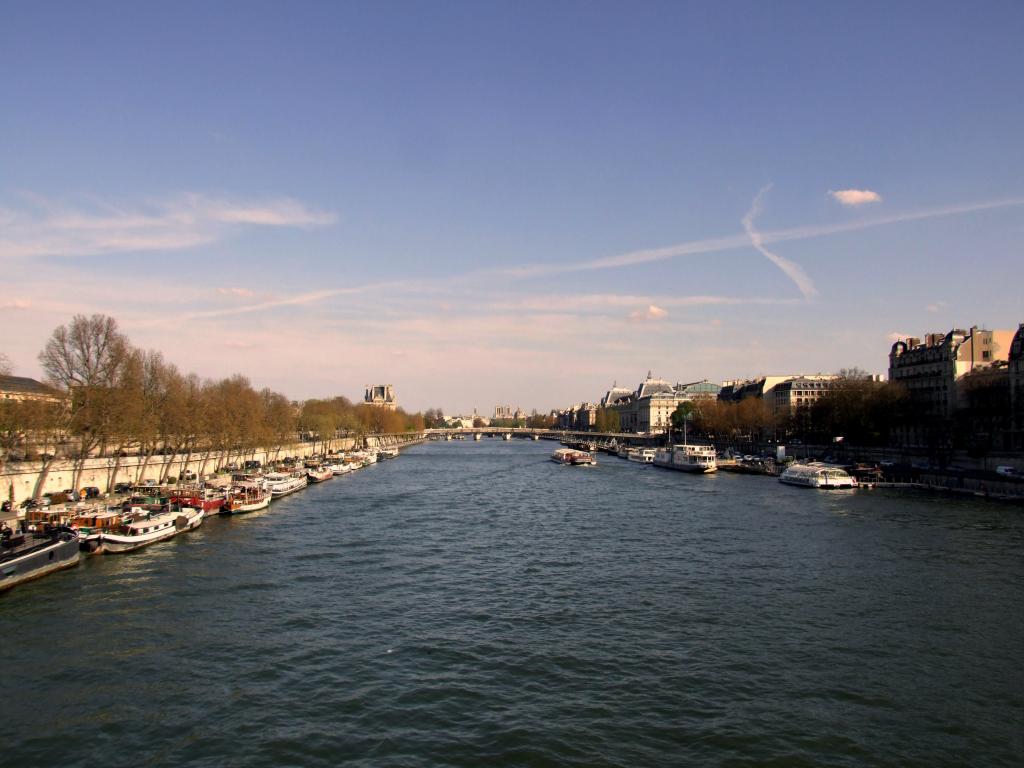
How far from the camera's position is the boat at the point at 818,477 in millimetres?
73812

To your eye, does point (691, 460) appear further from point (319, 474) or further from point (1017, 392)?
point (319, 474)

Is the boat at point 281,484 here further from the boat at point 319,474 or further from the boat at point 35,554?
the boat at point 35,554

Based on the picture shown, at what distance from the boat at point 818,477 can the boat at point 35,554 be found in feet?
205

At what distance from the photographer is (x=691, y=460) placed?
4065 inches

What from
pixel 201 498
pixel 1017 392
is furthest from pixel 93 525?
pixel 1017 392

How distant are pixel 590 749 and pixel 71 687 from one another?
13.5 metres

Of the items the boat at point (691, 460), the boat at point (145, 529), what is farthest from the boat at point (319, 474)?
the boat at point (691, 460)

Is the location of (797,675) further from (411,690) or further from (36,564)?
(36,564)

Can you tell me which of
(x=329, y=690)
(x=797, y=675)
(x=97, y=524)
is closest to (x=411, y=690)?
(x=329, y=690)

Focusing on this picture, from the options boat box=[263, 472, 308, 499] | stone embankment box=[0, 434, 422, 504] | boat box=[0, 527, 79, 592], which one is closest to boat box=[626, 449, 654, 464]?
stone embankment box=[0, 434, 422, 504]

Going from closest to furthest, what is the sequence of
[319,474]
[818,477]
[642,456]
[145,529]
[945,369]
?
[145,529]
[818,477]
[319,474]
[945,369]
[642,456]

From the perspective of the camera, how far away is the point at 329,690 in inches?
787

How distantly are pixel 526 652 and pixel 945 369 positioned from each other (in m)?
98.5

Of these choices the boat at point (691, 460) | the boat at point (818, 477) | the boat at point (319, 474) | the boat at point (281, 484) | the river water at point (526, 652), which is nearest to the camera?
the river water at point (526, 652)
